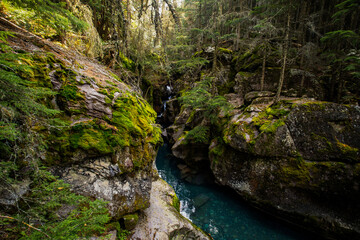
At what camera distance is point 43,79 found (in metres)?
3.30

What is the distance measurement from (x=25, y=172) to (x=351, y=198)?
9940 mm

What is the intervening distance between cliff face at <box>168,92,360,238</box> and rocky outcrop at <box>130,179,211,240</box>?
13.3ft

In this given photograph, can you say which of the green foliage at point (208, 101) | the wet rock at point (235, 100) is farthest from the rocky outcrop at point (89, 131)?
the wet rock at point (235, 100)

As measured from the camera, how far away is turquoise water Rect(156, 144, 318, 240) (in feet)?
21.9

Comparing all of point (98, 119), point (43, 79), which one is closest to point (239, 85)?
point (98, 119)

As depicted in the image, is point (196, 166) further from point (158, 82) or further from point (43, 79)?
point (158, 82)

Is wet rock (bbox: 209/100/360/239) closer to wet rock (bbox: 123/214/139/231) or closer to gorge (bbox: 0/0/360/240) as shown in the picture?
gorge (bbox: 0/0/360/240)

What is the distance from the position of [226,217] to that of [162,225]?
461 centimetres

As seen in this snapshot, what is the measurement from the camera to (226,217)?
765cm

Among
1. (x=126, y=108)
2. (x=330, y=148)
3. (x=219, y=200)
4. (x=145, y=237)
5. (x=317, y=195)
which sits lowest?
(x=219, y=200)

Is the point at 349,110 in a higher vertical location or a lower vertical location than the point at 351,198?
higher

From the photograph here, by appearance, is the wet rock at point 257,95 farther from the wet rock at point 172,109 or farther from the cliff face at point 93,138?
the wet rock at point 172,109

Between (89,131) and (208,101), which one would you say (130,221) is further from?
(208,101)

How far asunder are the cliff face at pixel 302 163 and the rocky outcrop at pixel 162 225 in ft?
13.3
